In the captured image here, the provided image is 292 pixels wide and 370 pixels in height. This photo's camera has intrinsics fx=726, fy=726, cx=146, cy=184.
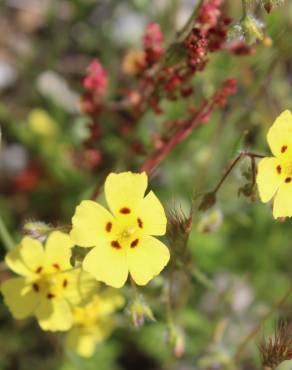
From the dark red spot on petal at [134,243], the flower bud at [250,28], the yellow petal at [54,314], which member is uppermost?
the flower bud at [250,28]

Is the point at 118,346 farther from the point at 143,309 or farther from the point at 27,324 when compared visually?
the point at 143,309

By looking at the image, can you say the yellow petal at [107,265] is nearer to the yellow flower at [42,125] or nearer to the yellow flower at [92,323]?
the yellow flower at [92,323]

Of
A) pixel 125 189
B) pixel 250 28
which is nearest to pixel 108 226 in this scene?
pixel 125 189

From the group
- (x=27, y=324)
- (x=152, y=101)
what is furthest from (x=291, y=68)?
(x=27, y=324)

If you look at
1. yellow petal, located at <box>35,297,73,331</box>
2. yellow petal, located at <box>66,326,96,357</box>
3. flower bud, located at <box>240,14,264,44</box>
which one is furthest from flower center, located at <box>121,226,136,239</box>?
yellow petal, located at <box>66,326,96,357</box>

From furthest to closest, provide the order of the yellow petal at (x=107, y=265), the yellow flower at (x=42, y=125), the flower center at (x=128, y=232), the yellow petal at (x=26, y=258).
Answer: the yellow flower at (x=42, y=125) → the yellow petal at (x=26, y=258) → the flower center at (x=128, y=232) → the yellow petal at (x=107, y=265)

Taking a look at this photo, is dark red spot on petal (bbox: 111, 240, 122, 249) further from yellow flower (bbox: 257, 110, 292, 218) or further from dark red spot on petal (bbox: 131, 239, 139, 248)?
yellow flower (bbox: 257, 110, 292, 218)

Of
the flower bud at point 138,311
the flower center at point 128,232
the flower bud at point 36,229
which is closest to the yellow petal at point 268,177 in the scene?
the flower center at point 128,232

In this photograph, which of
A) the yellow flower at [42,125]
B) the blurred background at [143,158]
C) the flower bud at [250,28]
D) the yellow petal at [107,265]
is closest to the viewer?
the yellow petal at [107,265]
